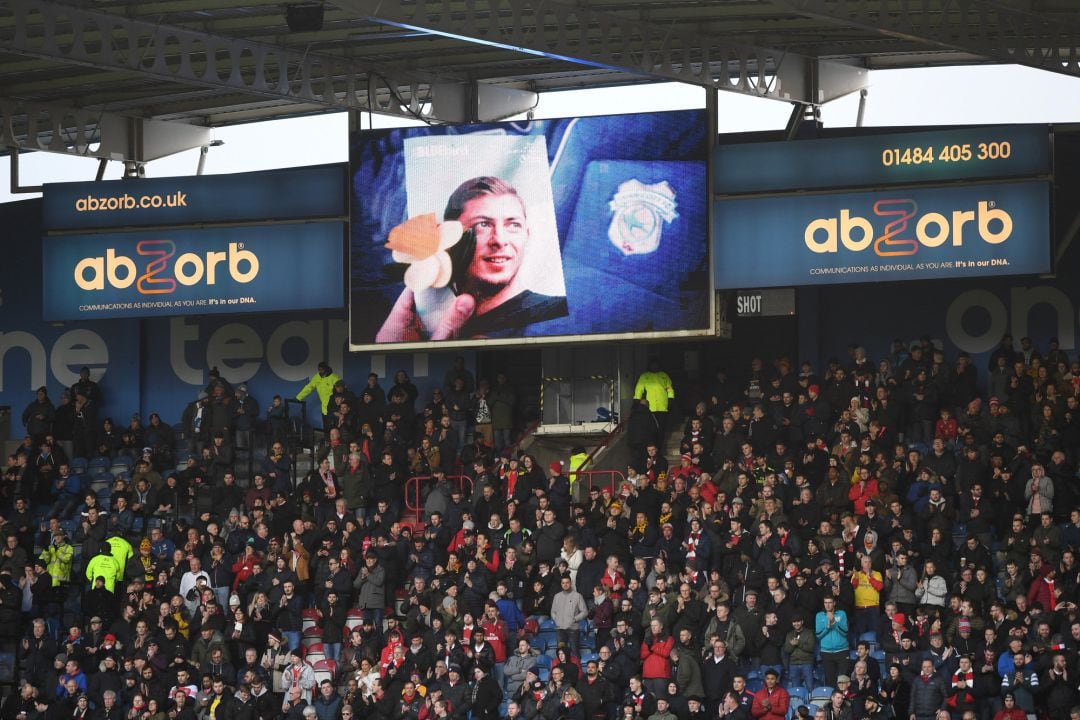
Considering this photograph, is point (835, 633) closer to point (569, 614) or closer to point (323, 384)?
point (569, 614)

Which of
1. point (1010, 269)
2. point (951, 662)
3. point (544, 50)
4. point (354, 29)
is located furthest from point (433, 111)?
point (951, 662)

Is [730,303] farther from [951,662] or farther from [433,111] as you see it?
[951,662]

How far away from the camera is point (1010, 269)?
26.0 meters

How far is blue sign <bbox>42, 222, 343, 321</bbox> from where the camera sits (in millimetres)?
28703

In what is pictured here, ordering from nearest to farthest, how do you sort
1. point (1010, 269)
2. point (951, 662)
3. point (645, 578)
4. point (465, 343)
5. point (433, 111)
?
1. point (951, 662)
2. point (645, 578)
3. point (1010, 269)
4. point (465, 343)
5. point (433, 111)

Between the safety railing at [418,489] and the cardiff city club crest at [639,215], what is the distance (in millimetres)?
3429

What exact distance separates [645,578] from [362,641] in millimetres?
3165

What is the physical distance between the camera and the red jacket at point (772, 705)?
73.4 feet

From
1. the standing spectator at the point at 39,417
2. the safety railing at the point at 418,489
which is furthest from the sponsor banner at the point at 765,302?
the standing spectator at the point at 39,417

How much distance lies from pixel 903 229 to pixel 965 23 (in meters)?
2.99

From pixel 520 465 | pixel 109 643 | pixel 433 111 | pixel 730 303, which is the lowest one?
pixel 109 643

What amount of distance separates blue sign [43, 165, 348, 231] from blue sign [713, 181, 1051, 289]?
5.14 m

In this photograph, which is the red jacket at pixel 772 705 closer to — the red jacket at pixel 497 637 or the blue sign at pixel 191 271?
the red jacket at pixel 497 637

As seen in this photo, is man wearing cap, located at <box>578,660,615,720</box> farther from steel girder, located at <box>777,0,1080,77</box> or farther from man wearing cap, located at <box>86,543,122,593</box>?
steel girder, located at <box>777,0,1080,77</box>
